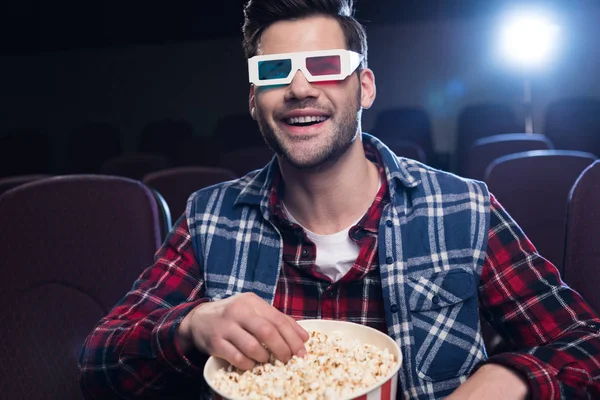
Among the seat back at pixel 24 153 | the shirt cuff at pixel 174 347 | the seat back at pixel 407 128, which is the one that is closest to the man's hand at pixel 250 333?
the shirt cuff at pixel 174 347

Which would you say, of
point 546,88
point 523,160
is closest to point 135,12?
point 546,88

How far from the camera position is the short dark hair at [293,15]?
1315 millimetres

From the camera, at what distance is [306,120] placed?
126 cm

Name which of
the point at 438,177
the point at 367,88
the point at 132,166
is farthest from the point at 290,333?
the point at 132,166

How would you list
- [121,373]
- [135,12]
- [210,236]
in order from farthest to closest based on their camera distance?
[135,12] → [210,236] → [121,373]

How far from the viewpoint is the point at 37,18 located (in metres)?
6.44

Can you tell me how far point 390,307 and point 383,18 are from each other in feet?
21.1

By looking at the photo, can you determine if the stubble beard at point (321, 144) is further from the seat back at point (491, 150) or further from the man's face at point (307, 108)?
the seat back at point (491, 150)

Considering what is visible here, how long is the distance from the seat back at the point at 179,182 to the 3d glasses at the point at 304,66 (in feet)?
4.10

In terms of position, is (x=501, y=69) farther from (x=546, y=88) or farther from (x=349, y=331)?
(x=349, y=331)

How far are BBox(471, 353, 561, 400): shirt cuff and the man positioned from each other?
6 cm

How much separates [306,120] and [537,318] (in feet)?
1.88

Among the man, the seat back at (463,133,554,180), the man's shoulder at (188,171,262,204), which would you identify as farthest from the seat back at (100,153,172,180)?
the man

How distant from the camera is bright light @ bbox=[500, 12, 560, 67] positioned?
7.04 meters
